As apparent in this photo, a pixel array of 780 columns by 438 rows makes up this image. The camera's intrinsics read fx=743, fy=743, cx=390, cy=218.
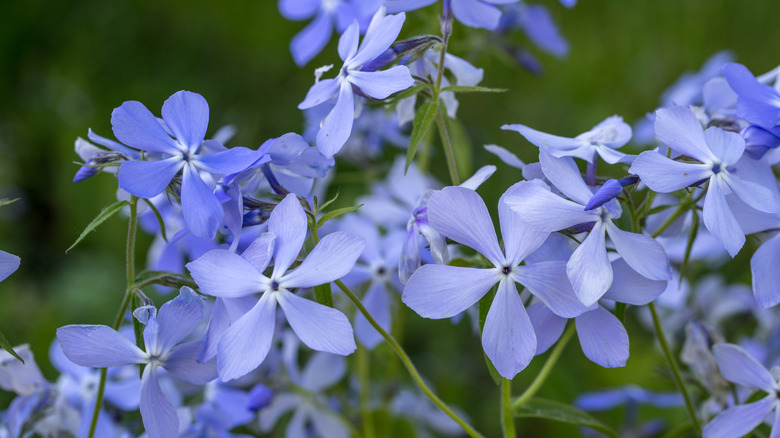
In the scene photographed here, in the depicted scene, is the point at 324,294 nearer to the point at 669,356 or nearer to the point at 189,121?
the point at 189,121

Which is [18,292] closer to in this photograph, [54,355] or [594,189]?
[54,355]

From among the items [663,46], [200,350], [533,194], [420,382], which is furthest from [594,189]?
[663,46]

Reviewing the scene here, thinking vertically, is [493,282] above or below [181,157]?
below

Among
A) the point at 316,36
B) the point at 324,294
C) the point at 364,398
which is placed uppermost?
the point at 316,36

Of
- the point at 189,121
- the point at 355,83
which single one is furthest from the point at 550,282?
the point at 189,121

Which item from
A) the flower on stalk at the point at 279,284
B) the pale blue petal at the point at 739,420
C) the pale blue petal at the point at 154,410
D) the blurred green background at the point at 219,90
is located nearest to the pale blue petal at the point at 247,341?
the flower on stalk at the point at 279,284

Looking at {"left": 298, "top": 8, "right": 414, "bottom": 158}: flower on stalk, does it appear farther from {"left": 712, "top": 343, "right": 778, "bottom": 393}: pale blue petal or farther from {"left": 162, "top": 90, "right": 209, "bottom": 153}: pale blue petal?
{"left": 712, "top": 343, "right": 778, "bottom": 393}: pale blue petal

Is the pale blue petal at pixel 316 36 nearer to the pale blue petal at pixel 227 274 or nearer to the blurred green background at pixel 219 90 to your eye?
the blurred green background at pixel 219 90
